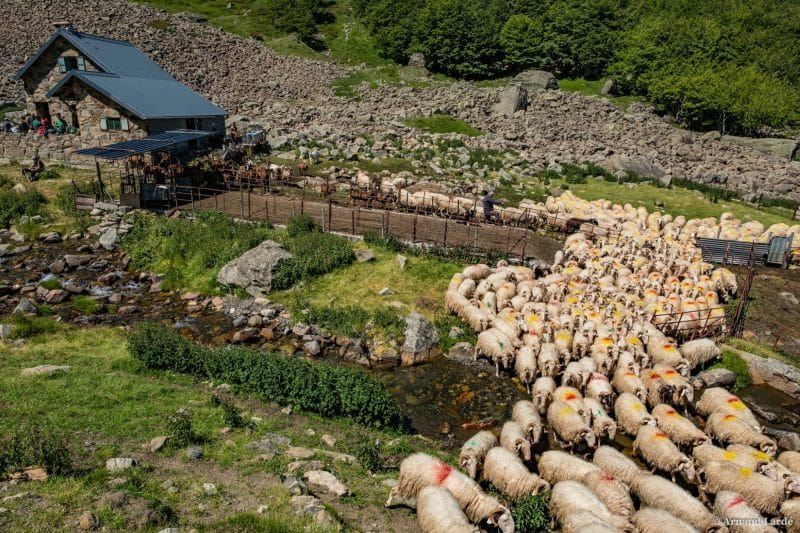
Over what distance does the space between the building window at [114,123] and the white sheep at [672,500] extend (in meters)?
40.2

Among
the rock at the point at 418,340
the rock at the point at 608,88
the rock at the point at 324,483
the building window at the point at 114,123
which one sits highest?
the rock at the point at 608,88

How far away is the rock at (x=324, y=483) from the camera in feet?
36.4

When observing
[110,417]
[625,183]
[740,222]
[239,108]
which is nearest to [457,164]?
[625,183]

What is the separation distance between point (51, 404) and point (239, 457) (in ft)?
18.5

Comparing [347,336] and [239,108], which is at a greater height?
[239,108]


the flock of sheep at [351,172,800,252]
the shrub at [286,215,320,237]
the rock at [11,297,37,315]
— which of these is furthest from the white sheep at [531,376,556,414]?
the rock at [11,297,37,315]

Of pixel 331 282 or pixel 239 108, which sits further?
pixel 239 108

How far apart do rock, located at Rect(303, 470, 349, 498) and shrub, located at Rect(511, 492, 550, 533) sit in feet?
12.0

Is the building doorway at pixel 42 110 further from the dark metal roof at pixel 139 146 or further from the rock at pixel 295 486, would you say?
the rock at pixel 295 486

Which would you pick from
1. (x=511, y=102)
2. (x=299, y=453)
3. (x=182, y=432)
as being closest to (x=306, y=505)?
(x=299, y=453)

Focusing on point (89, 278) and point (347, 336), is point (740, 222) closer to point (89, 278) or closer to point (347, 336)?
point (347, 336)

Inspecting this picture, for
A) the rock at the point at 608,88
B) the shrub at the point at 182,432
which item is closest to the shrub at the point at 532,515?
the shrub at the point at 182,432

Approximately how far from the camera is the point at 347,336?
20.5m

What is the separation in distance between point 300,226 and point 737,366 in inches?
791
